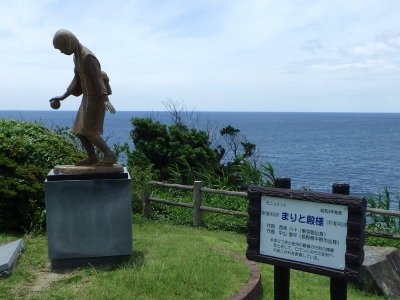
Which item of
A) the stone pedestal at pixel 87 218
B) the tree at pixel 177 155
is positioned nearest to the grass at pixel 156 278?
the stone pedestal at pixel 87 218

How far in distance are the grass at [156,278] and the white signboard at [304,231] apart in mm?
1147

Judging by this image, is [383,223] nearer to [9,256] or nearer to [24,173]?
[24,173]

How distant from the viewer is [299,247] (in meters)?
3.76

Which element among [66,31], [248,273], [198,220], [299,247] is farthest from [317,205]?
[198,220]

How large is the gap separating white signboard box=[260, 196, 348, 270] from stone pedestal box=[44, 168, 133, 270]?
2.22 metres

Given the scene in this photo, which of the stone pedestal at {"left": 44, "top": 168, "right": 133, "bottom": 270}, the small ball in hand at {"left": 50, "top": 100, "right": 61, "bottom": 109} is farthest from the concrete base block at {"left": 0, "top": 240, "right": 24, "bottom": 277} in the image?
the small ball in hand at {"left": 50, "top": 100, "right": 61, "bottom": 109}

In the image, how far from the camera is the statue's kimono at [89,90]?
553 centimetres

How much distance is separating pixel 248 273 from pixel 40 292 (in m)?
2.21

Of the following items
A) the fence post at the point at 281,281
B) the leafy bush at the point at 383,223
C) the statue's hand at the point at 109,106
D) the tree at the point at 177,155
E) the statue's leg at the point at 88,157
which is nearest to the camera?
the fence post at the point at 281,281

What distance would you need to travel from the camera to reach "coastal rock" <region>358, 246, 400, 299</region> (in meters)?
6.25

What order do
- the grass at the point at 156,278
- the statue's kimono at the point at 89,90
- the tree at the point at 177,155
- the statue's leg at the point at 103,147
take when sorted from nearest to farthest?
the grass at the point at 156,278
the statue's kimono at the point at 89,90
the statue's leg at the point at 103,147
the tree at the point at 177,155

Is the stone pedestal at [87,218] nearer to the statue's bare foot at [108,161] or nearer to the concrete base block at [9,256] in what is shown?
the statue's bare foot at [108,161]

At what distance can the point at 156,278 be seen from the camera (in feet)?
16.5

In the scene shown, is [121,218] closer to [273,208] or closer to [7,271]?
[7,271]
